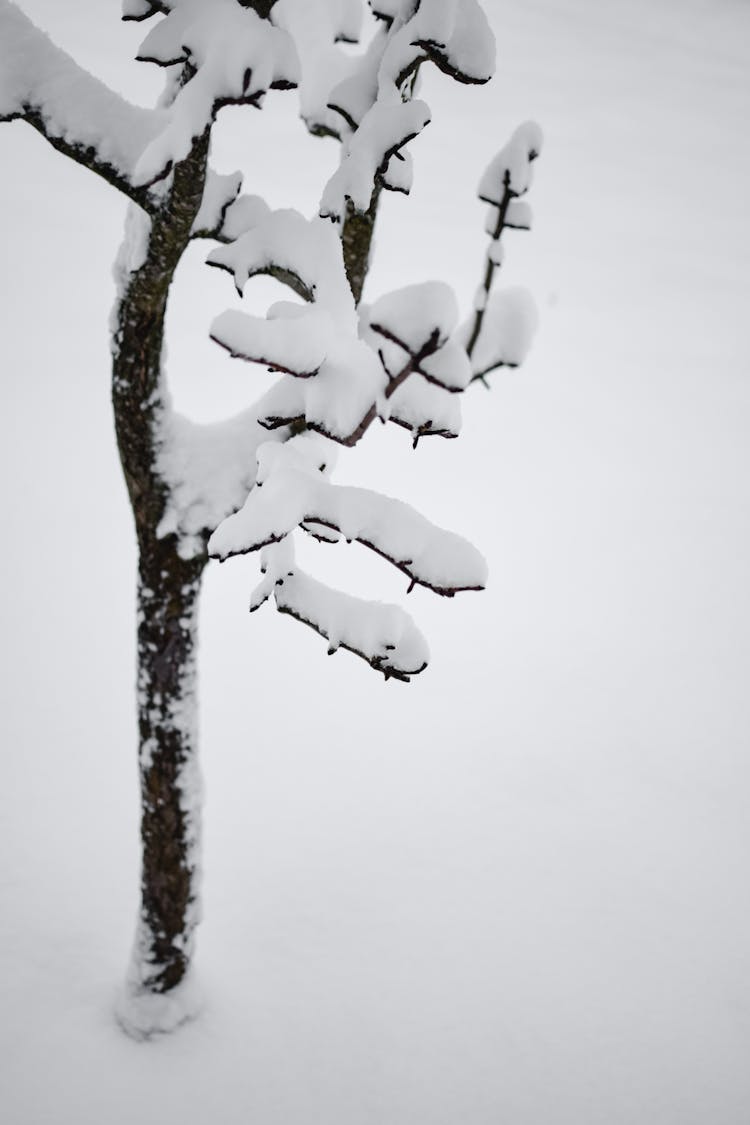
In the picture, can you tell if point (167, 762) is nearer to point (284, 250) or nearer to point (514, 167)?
point (284, 250)

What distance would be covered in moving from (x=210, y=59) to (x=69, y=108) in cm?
68

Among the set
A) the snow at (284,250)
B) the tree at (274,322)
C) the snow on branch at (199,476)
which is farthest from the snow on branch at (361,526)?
the snow on branch at (199,476)

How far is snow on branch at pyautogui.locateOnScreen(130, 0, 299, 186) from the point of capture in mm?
1432

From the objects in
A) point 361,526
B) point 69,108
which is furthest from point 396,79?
point 361,526

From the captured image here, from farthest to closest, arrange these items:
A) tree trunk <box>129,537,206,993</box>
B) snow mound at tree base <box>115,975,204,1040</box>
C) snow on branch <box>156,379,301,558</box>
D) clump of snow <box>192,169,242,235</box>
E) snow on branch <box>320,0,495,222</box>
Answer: snow mound at tree base <box>115,975,204,1040</box>
tree trunk <box>129,537,206,993</box>
snow on branch <box>156,379,301,558</box>
clump of snow <box>192,169,242,235</box>
snow on branch <box>320,0,495,222</box>

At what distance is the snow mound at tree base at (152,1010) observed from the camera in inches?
131

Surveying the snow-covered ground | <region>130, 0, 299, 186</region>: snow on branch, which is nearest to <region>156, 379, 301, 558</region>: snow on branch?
<region>130, 0, 299, 186</region>: snow on branch

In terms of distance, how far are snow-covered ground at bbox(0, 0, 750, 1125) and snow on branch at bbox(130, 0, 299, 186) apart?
385cm

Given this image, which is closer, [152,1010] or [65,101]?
[65,101]

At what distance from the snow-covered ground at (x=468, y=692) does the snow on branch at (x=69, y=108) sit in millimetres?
3834

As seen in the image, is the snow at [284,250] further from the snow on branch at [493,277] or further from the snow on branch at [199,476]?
the snow on branch at [199,476]

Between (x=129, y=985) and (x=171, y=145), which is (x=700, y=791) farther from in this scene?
(x=171, y=145)

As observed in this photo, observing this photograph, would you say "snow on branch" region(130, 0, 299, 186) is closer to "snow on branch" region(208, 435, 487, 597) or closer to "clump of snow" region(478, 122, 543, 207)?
"clump of snow" region(478, 122, 543, 207)

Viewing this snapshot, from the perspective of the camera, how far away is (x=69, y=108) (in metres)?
1.86
